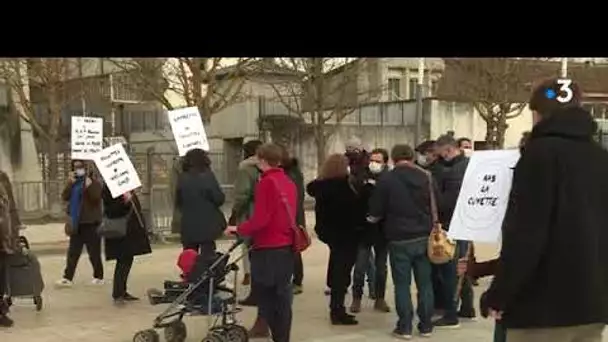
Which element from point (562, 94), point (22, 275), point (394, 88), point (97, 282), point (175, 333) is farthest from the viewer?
point (394, 88)

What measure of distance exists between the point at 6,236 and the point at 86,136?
2.83 metres

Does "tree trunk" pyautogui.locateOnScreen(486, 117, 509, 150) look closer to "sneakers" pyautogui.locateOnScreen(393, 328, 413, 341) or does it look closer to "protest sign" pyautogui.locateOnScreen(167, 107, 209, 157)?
"protest sign" pyautogui.locateOnScreen(167, 107, 209, 157)

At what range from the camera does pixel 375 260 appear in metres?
8.60

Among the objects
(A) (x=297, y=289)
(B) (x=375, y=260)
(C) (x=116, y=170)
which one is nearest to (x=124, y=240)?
(C) (x=116, y=170)

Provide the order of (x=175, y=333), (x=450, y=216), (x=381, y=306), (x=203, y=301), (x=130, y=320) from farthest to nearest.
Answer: (x=381, y=306), (x=130, y=320), (x=450, y=216), (x=175, y=333), (x=203, y=301)

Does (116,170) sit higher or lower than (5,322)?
higher

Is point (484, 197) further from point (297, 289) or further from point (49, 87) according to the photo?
point (49, 87)

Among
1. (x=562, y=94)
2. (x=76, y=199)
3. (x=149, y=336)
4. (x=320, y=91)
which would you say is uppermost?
(x=320, y=91)

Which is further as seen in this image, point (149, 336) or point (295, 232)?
point (149, 336)

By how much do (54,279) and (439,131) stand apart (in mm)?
21062

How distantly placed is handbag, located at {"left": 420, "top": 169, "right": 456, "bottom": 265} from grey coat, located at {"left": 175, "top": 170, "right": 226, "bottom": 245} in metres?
2.30

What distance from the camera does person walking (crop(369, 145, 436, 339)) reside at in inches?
280

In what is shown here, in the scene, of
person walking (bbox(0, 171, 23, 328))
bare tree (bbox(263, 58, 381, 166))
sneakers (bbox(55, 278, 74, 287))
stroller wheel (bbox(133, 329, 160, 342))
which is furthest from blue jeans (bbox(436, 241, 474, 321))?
bare tree (bbox(263, 58, 381, 166))

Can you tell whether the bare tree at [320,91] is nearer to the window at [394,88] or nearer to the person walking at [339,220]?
the window at [394,88]
